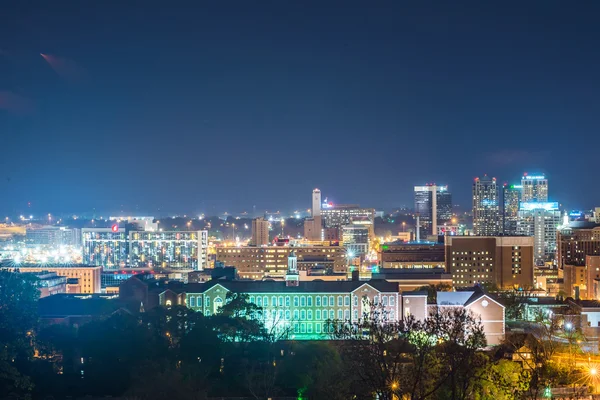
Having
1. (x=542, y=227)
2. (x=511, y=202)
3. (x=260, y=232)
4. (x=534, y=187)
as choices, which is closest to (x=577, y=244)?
(x=542, y=227)

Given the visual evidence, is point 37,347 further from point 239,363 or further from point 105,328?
point 239,363

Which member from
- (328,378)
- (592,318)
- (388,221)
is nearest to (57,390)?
(328,378)

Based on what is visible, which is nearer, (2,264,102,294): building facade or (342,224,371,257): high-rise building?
(2,264,102,294): building facade

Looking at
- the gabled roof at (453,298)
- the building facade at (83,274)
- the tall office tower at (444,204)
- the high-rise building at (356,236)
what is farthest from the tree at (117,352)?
the tall office tower at (444,204)

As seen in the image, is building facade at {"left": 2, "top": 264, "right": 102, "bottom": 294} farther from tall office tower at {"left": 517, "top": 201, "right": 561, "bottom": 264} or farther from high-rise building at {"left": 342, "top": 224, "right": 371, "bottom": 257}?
tall office tower at {"left": 517, "top": 201, "right": 561, "bottom": 264}

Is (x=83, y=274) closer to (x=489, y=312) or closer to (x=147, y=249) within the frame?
(x=147, y=249)

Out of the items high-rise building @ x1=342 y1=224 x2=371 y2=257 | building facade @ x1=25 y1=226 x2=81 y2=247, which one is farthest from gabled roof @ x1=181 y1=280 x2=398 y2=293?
building facade @ x1=25 y1=226 x2=81 y2=247

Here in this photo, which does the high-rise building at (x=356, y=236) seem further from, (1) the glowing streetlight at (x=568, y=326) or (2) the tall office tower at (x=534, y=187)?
(1) the glowing streetlight at (x=568, y=326)
